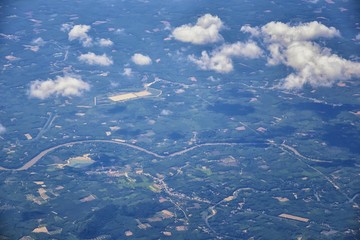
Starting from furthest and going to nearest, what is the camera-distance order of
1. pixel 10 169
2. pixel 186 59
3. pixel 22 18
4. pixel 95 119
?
pixel 22 18, pixel 186 59, pixel 95 119, pixel 10 169

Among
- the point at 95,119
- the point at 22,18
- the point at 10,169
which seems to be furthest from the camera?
the point at 22,18

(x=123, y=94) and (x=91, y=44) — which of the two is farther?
(x=91, y=44)

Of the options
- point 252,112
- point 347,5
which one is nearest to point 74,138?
point 252,112

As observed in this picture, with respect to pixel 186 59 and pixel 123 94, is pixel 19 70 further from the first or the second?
pixel 186 59

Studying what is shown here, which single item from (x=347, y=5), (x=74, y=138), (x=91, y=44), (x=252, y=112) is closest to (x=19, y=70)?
(x=91, y=44)

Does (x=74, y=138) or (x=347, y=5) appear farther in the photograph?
(x=347, y=5)

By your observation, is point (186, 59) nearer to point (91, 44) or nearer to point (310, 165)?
point (91, 44)
